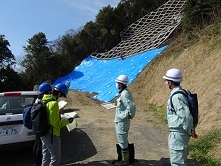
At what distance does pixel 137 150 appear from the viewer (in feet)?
17.8

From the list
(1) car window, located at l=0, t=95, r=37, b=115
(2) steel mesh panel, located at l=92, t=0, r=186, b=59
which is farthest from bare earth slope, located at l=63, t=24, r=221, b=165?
(2) steel mesh panel, located at l=92, t=0, r=186, b=59

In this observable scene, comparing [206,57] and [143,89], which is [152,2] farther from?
[206,57]

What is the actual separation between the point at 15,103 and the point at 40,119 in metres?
1.71

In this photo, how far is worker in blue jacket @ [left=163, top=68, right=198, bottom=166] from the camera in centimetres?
302

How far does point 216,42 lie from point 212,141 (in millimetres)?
6450

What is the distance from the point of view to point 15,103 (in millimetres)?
5012

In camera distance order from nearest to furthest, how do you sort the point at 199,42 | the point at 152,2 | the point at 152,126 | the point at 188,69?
the point at 152,126 < the point at 188,69 < the point at 199,42 < the point at 152,2

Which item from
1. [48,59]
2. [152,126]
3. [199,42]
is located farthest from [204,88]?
[48,59]

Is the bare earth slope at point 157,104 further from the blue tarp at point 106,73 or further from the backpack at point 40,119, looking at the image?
the backpack at point 40,119

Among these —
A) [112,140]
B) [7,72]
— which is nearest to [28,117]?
[112,140]

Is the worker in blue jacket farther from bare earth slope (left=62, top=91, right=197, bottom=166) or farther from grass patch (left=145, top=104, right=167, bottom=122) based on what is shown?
grass patch (left=145, top=104, right=167, bottom=122)

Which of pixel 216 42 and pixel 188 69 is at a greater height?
pixel 216 42

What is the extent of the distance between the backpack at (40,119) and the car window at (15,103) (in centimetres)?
129

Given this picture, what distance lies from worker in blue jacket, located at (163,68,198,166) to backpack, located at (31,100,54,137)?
5.76 feet
